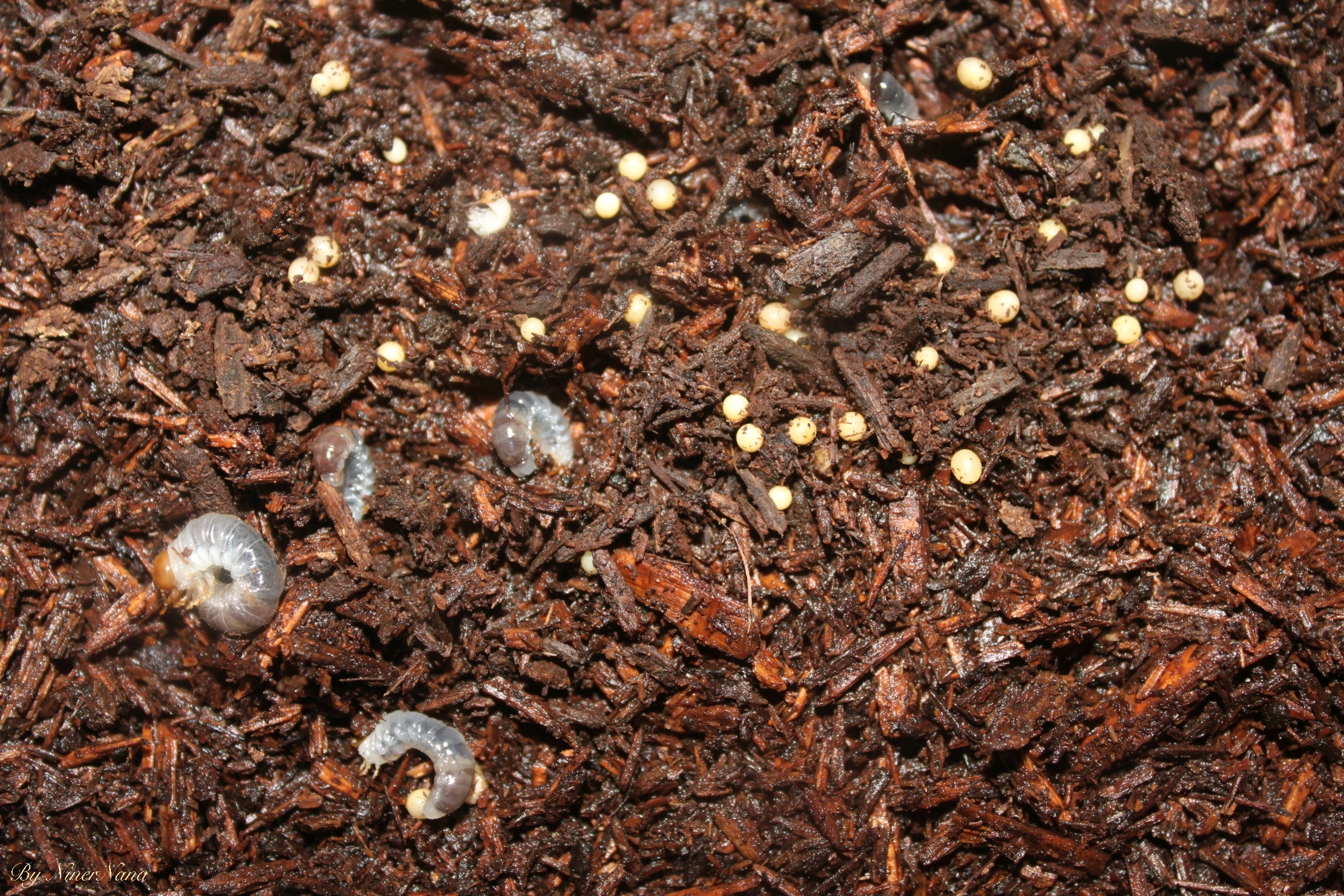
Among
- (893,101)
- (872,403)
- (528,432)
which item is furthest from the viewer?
(893,101)


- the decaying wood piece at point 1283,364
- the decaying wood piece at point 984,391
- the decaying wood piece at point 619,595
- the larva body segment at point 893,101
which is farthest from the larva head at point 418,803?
the decaying wood piece at point 1283,364

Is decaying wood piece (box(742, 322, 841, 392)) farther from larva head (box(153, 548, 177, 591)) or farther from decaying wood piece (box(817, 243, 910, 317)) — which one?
larva head (box(153, 548, 177, 591))

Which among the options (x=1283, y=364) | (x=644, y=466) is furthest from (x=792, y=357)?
(x=1283, y=364)

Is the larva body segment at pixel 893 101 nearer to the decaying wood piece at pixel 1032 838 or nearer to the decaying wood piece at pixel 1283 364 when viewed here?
the decaying wood piece at pixel 1283 364

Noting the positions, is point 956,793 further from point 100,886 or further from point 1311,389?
point 100,886

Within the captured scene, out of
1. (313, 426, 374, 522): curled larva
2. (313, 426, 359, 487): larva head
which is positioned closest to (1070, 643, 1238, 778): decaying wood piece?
(313, 426, 374, 522): curled larva

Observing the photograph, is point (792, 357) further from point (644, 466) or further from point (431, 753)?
point (431, 753)

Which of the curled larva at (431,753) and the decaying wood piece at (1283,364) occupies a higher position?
the decaying wood piece at (1283,364)
